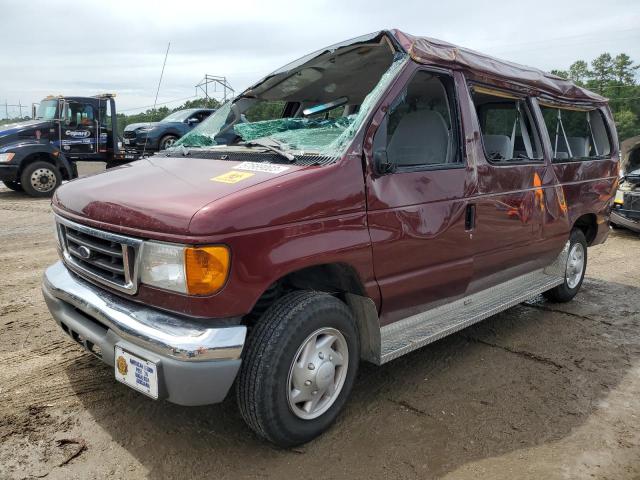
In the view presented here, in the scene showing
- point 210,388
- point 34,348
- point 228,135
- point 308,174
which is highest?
point 228,135

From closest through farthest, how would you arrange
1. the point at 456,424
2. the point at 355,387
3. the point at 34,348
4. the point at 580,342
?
the point at 456,424, the point at 355,387, the point at 34,348, the point at 580,342

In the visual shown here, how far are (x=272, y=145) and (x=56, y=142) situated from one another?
12013mm

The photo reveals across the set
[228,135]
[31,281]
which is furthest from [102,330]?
[31,281]

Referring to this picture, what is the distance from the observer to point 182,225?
2.22 m

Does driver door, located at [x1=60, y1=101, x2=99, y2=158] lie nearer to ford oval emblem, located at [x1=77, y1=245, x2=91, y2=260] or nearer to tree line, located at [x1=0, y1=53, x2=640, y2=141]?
ford oval emblem, located at [x1=77, y1=245, x2=91, y2=260]

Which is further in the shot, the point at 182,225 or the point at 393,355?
the point at 393,355

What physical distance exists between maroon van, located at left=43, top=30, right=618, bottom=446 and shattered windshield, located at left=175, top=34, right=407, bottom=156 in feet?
0.07

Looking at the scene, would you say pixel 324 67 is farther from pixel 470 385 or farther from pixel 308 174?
pixel 470 385

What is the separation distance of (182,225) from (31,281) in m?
3.83

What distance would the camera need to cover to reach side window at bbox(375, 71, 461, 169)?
3.43 m

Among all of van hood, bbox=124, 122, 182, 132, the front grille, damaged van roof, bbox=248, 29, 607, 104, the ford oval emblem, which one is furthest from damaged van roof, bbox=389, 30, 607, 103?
van hood, bbox=124, 122, 182, 132

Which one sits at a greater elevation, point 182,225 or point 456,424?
point 182,225

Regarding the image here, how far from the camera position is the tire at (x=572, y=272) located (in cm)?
499

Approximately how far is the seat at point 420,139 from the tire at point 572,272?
2.25 meters
